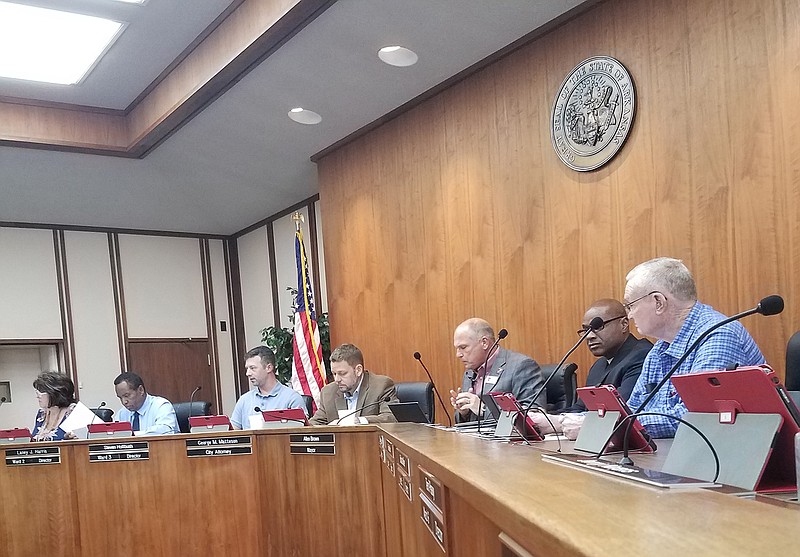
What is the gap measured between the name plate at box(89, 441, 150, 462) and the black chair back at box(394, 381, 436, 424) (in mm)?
1450

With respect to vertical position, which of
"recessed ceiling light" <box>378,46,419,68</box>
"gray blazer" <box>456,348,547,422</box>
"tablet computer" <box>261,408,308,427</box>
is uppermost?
"recessed ceiling light" <box>378,46,419,68</box>

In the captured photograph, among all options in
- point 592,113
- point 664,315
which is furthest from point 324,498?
point 592,113

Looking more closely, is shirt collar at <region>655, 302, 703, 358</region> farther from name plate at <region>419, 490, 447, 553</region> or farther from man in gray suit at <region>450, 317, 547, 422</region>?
man in gray suit at <region>450, 317, 547, 422</region>

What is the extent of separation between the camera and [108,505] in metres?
4.25

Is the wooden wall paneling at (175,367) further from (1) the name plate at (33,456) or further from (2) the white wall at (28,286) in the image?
(1) the name plate at (33,456)

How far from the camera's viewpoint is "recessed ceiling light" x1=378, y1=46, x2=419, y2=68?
17.3 feet

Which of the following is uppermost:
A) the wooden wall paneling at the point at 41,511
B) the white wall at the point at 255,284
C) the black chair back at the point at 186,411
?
the white wall at the point at 255,284

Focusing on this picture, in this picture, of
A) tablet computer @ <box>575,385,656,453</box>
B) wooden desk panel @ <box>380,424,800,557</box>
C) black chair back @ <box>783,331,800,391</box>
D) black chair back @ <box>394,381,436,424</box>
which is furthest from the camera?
black chair back @ <box>394,381,436,424</box>

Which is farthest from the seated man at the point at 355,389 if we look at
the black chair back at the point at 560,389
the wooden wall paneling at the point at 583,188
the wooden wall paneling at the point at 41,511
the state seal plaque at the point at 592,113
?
the state seal plaque at the point at 592,113

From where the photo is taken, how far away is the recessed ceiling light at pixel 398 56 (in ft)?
17.3

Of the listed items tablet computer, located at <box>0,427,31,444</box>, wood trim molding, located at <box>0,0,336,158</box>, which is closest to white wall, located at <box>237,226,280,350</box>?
wood trim molding, located at <box>0,0,336,158</box>

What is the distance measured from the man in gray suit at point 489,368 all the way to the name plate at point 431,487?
5.39 feet

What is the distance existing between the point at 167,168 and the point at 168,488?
4412 millimetres

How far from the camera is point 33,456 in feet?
14.7
